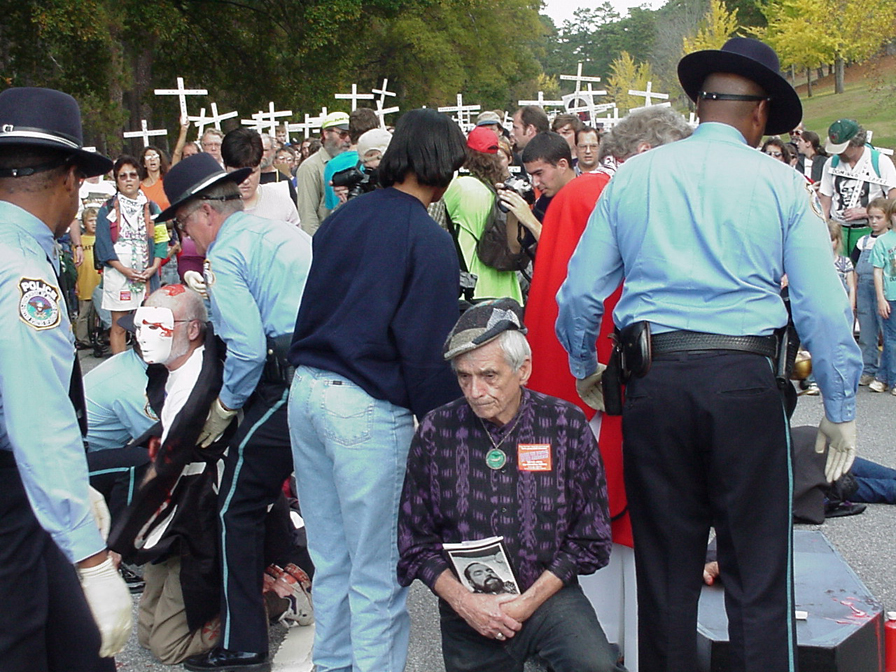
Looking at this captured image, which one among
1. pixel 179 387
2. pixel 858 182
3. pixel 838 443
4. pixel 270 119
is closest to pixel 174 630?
pixel 179 387

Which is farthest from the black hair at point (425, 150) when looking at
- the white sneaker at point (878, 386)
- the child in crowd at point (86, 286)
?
the child in crowd at point (86, 286)

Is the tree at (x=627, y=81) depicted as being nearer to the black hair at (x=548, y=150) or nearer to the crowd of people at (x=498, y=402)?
the black hair at (x=548, y=150)

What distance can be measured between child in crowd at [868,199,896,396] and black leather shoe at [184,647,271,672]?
6.10m

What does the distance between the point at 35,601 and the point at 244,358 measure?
55.7 inches

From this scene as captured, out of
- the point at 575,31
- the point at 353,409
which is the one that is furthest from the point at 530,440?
the point at 575,31

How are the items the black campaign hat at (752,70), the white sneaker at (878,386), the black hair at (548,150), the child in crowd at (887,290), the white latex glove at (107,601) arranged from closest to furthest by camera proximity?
1. the white latex glove at (107,601)
2. the black campaign hat at (752,70)
3. the black hair at (548,150)
4. the child in crowd at (887,290)
5. the white sneaker at (878,386)

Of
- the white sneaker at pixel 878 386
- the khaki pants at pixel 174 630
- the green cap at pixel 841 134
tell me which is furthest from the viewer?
the green cap at pixel 841 134

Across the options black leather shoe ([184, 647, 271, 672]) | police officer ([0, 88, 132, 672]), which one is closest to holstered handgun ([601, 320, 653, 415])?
police officer ([0, 88, 132, 672])

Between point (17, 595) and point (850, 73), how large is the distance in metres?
69.2

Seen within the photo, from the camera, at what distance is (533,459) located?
300 centimetres

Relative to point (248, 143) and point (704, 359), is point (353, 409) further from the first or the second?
point (248, 143)

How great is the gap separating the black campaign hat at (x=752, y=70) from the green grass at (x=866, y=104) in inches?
1280

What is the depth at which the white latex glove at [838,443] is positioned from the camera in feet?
9.71

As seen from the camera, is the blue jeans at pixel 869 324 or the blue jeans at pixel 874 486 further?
the blue jeans at pixel 869 324
